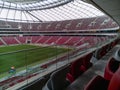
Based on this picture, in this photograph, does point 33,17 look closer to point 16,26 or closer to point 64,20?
point 16,26

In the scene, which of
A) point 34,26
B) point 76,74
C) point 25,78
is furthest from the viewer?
point 34,26

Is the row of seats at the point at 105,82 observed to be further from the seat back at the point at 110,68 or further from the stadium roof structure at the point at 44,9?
the stadium roof structure at the point at 44,9

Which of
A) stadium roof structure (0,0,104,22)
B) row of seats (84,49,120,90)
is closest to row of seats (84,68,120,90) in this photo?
row of seats (84,49,120,90)

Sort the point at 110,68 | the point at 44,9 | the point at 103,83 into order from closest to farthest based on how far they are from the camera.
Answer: the point at 103,83 < the point at 110,68 < the point at 44,9

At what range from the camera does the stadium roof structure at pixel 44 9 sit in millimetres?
24891

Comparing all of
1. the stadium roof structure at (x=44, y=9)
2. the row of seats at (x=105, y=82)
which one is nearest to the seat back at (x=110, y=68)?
the row of seats at (x=105, y=82)

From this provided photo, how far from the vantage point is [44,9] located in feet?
97.9

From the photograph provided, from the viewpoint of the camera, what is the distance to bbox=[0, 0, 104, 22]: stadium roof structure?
2489 centimetres

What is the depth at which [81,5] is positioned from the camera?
23.7m

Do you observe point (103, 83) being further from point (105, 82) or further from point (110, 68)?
point (110, 68)

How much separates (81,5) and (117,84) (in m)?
23.0

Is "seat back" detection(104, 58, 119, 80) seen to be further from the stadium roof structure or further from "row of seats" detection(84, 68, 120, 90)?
the stadium roof structure

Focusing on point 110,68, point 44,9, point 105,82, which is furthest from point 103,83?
point 44,9

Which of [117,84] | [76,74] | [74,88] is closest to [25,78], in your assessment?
[74,88]
